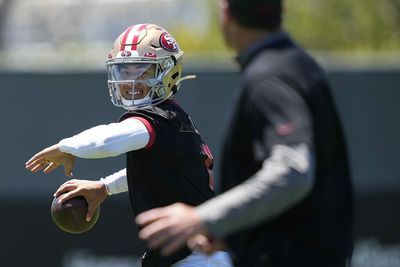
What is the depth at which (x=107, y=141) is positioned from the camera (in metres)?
5.33

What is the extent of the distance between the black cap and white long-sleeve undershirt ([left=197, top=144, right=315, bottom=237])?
0.55 m

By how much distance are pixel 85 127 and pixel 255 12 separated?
7.94 meters

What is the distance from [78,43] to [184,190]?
92.4 feet

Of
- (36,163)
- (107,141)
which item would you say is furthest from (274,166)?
(36,163)

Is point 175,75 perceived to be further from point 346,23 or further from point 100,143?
point 346,23

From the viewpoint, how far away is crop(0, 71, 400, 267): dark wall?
39.7 ft

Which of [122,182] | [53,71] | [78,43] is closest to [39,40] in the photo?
[78,43]

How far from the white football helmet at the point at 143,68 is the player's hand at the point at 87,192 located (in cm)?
46

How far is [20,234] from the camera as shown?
12.3 m

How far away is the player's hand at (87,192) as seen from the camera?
599cm

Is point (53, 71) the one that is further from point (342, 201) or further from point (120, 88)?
point (342, 201)

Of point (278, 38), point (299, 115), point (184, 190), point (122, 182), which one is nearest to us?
point (299, 115)

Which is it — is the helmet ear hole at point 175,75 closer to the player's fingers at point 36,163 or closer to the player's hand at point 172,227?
the player's fingers at point 36,163

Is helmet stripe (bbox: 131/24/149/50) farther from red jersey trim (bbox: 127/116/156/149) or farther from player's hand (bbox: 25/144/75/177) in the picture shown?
player's hand (bbox: 25/144/75/177)
